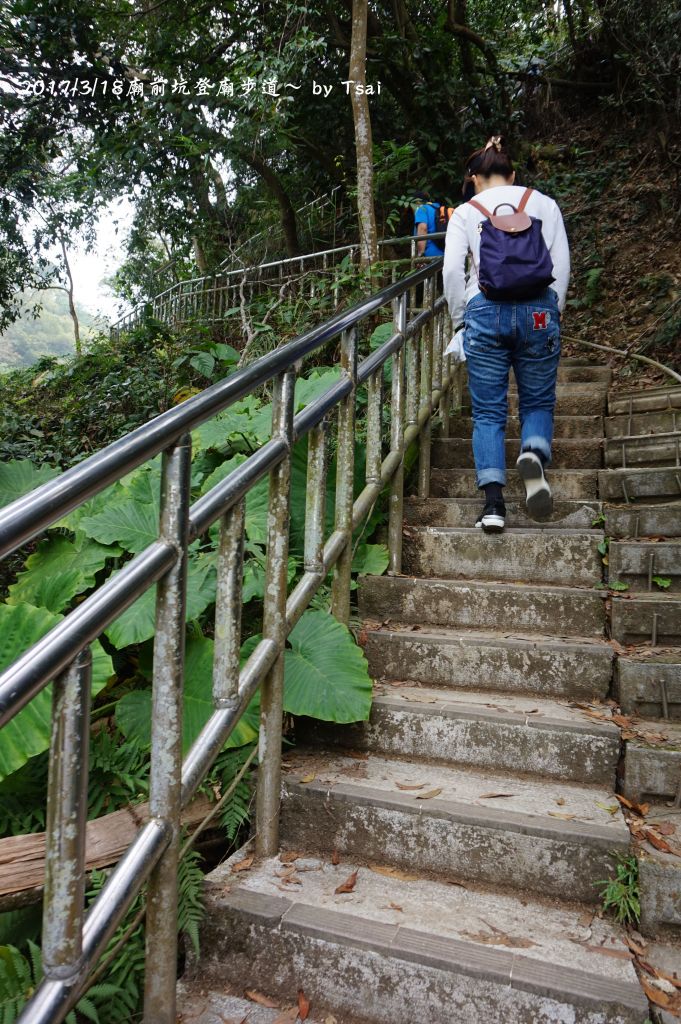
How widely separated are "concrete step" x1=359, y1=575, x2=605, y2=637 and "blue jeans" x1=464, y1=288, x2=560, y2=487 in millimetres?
619

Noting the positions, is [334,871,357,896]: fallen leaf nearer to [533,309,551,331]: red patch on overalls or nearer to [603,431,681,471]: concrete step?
[533,309,551,331]: red patch on overalls

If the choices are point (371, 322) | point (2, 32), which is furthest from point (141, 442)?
point (2, 32)

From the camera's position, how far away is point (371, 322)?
6.52m

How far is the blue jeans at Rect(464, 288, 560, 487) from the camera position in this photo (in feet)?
10.0

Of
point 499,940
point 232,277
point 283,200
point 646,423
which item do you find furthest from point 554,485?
point 283,200

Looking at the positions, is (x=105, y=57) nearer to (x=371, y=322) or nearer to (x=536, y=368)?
(x=371, y=322)

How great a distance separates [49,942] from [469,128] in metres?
10.9

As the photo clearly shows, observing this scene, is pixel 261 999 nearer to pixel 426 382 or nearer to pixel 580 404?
pixel 426 382

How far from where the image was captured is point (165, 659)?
139 cm

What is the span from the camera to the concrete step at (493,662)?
2.34 metres

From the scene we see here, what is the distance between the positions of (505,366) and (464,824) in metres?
2.01

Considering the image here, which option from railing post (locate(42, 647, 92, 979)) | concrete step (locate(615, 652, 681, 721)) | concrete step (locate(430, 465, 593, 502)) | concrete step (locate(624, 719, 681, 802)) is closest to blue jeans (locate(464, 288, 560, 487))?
concrete step (locate(430, 465, 593, 502))

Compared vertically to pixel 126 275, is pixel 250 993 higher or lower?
lower

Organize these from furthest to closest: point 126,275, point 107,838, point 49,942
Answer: point 126,275 → point 107,838 → point 49,942
